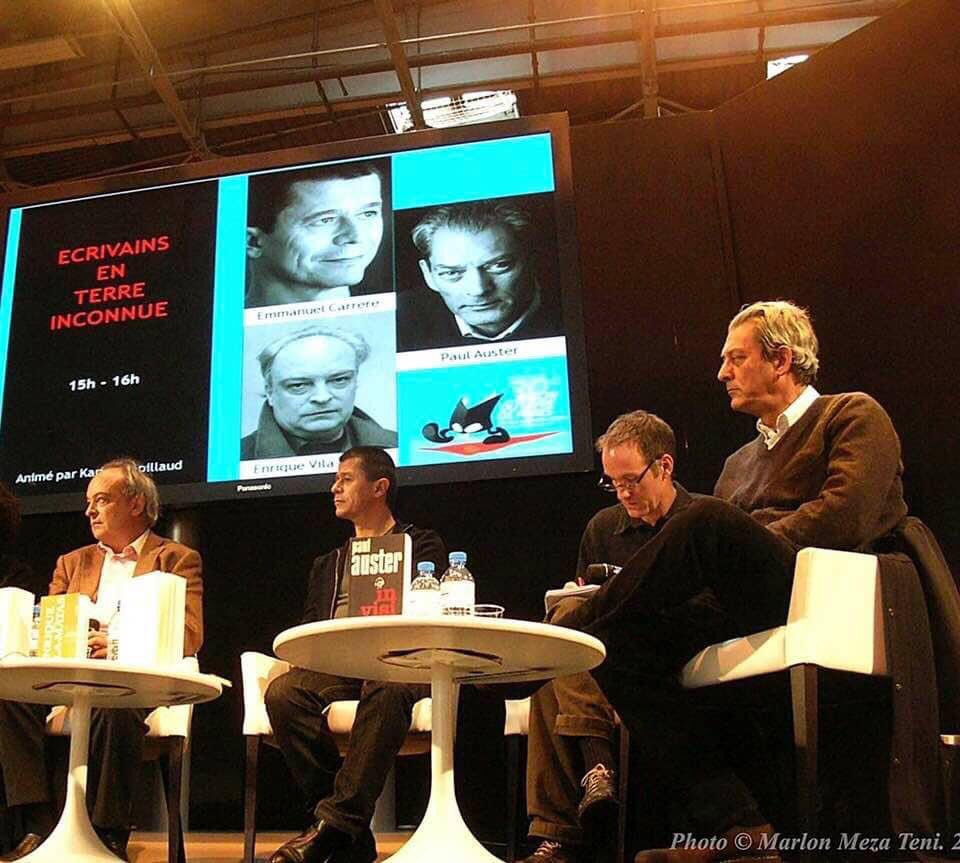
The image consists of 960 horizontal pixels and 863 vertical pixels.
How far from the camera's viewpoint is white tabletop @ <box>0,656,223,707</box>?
94.4 inches

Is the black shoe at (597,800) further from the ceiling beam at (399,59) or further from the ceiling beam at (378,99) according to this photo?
the ceiling beam at (378,99)

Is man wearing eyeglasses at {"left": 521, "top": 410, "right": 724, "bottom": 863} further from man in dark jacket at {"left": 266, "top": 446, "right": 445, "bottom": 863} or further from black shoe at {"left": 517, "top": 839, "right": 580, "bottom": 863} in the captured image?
man in dark jacket at {"left": 266, "top": 446, "right": 445, "bottom": 863}

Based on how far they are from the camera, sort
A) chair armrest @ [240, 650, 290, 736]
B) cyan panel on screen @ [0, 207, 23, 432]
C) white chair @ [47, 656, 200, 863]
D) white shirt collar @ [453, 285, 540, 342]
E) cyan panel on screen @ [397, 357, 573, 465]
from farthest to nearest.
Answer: cyan panel on screen @ [0, 207, 23, 432] < white shirt collar @ [453, 285, 540, 342] < cyan panel on screen @ [397, 357, 573, 465] < chair armrest @ [240, 650, 290, 736] < white chair @ [47, 656, 200, 863]

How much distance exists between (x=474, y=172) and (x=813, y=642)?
268 centimetres

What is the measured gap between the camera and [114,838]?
9.52ft

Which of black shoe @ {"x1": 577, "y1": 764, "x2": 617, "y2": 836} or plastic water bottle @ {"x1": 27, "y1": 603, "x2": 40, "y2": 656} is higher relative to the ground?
plastic water bottle @ {"x1": 27, "y1": 603, "x2": 40, "y2": 656}

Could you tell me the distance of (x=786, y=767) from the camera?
2.71 meters

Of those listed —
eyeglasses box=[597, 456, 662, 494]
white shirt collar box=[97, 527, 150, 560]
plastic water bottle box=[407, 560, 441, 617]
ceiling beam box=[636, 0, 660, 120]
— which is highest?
ceiling beam box=[636, 0, 660, 120]

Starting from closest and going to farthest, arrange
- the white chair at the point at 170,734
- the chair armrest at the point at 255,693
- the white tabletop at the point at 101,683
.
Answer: the white tabletop at the point at 101,683 < the white chair at the point at 170,734 < the chair armrest at the point at 255,693

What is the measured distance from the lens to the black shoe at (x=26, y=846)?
2.84 meters

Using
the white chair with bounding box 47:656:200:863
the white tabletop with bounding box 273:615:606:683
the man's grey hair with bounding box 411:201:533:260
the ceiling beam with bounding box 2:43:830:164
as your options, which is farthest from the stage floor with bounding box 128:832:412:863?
the ceiling beam with bounding box 2:43:830:164

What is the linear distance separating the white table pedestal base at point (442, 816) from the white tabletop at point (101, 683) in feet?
2.08

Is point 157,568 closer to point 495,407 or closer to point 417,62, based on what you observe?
point 495,407

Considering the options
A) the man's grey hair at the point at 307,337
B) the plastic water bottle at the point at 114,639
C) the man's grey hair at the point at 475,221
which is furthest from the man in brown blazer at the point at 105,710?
the man's grey hair at the point at 475,221
